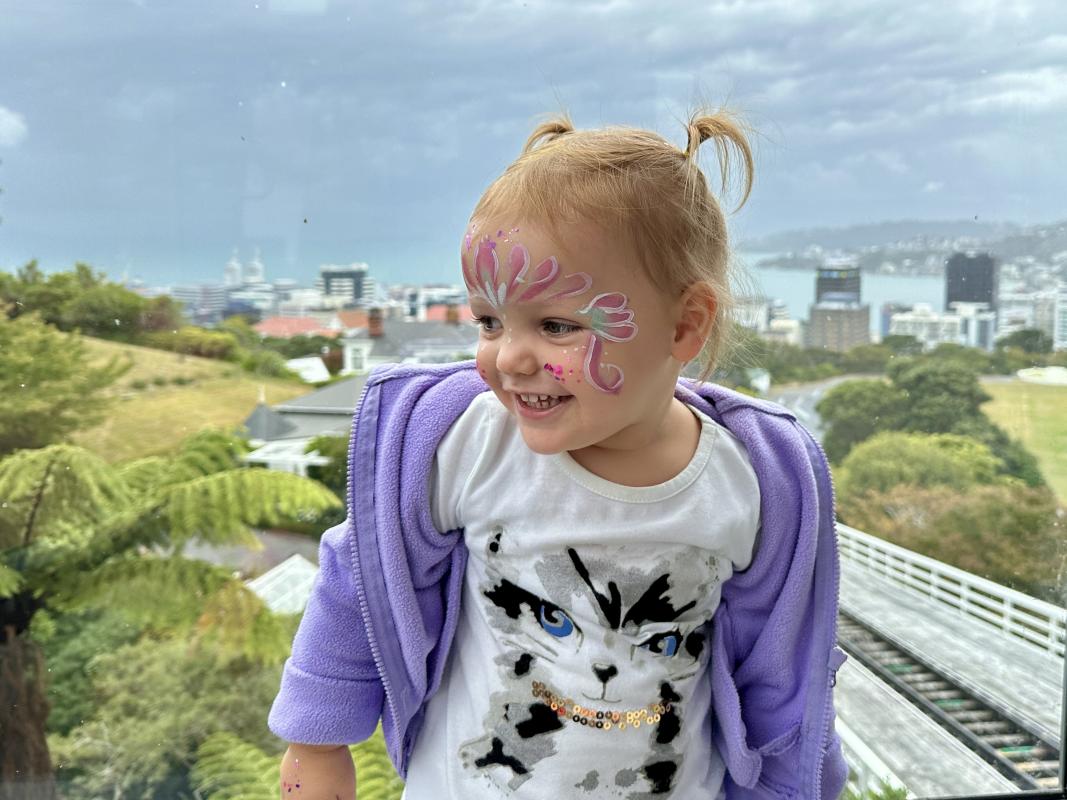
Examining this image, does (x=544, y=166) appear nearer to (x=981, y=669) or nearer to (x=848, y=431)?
(x=848, y=431)

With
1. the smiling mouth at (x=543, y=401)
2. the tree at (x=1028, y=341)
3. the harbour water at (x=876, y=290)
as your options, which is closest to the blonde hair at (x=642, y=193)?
the smiling mouth at (x=543, y=401)

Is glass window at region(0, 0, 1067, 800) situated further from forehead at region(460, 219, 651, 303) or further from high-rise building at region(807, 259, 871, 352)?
forehead at region(460, 219, 651, 303)

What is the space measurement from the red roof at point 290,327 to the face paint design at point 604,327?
995 mm

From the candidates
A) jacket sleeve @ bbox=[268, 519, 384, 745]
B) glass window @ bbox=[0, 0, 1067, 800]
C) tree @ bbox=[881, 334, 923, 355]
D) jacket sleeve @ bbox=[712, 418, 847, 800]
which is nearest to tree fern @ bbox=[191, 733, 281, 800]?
glass window @ bbox=[0, 0, 1067, 800]

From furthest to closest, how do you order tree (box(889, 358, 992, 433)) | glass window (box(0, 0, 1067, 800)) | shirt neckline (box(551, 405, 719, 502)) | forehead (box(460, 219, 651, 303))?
1. tree (box(889, 358, 992, 433))
2. glass window (box(0, 0, 1067, 800))
3. shirt neckline (box(551, 405, 719, 502))
4. forehead (box(460, 219, 651, 303))

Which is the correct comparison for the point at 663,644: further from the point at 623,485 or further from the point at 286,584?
the point at 286,584

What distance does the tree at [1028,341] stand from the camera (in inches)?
62.4

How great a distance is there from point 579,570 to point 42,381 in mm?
1206

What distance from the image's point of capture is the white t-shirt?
763mm

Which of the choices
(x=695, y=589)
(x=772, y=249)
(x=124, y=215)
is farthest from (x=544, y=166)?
(x=124, y=215)

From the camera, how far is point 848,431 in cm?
163

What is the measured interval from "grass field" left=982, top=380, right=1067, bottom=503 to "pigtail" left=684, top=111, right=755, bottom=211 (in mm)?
1099

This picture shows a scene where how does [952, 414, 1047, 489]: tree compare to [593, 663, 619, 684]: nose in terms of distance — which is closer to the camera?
[593, 663, 619, 684]: nose

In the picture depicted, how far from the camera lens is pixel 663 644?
783mm
